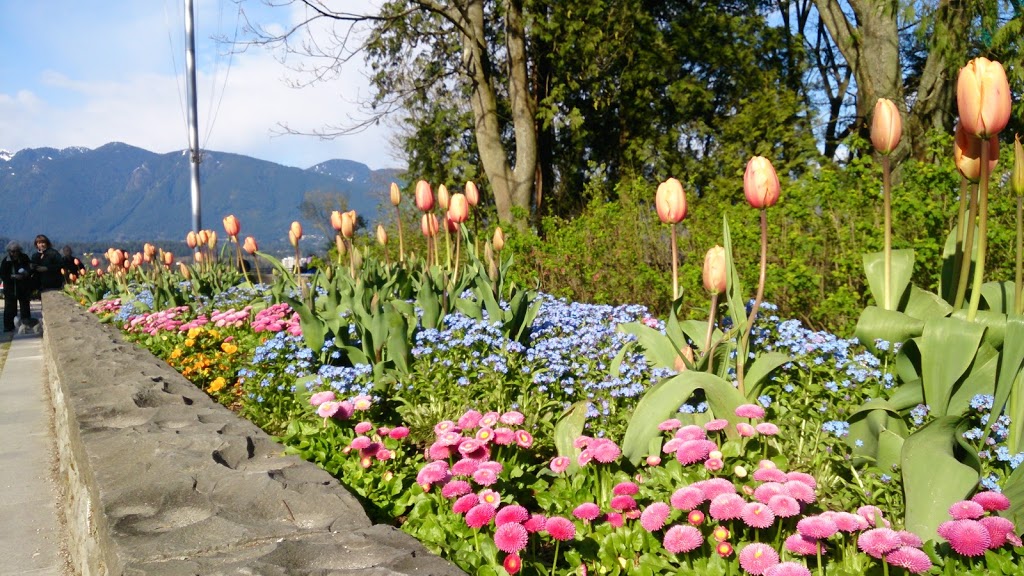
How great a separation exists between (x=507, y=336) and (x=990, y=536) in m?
2.43

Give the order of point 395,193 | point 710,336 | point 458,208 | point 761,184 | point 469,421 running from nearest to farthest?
point 761,184, point 469,421, point 710,336, point 458,208, point 395,193

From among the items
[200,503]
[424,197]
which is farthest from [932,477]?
[424,197]

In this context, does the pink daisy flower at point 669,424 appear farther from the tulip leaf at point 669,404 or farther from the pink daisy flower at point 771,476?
the pink daisy flower at point 771,476

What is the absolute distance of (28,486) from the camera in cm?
379

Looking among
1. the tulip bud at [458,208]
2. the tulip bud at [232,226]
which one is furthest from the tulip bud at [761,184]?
the tulip bud at [232,226]

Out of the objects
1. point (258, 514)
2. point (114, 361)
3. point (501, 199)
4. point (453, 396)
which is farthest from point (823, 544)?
point (501, 199)

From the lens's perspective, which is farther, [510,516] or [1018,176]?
[1018,176]

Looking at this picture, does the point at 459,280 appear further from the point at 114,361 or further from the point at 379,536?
the point at 379,536

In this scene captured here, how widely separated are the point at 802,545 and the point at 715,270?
1.05m

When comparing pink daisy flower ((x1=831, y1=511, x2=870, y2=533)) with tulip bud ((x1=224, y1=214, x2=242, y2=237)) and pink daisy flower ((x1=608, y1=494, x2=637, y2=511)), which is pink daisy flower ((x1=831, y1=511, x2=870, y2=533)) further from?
tulip bud ((x1=224, y1=214, x2=242, y2=237))

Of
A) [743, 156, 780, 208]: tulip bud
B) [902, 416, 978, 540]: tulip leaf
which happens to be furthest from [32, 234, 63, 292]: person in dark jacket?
[902, 416, 978, 540]: tulip leaf

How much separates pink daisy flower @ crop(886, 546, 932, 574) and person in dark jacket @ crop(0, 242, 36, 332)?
13.6 meters

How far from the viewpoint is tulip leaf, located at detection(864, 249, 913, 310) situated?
270 cm

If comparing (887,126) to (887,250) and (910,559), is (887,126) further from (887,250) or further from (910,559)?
(910,559)
